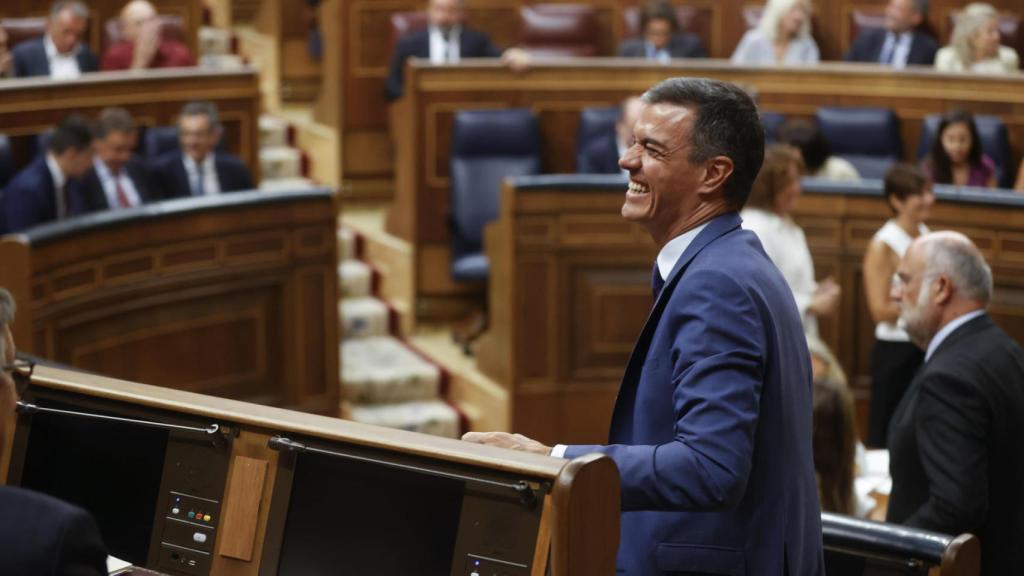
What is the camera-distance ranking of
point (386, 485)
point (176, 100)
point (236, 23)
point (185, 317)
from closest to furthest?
point (386, 485) → point (185, 317) → point (176, 100) → point (236, 23)

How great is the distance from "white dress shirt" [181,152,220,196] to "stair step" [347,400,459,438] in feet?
3.29

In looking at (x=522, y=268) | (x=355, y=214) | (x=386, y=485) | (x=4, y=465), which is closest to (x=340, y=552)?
(x=386, y=485)

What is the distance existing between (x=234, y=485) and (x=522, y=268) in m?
3.55

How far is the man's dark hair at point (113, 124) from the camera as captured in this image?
5.10m

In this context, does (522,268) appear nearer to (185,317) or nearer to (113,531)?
(185,317)

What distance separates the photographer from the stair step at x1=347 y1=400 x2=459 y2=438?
5.67 meters

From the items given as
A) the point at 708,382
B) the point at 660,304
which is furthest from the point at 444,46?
the point at 708,382

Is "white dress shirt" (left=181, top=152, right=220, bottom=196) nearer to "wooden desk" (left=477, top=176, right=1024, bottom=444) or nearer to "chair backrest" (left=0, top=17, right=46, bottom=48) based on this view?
"wooden desk" (left=477, top=176, right=1024, bottom=444)

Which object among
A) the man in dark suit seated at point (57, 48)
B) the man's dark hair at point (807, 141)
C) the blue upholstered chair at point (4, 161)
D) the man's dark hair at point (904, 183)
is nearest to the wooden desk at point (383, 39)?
the man in dark suit seated at point (57, 48)

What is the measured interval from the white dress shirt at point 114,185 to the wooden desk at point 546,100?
1.43m

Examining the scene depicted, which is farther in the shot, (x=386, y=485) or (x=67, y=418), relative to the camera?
(x=67, y=418)

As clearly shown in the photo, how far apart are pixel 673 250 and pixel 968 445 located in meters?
1.03

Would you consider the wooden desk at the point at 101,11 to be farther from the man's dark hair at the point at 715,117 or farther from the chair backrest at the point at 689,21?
the man's dark hair at the point at 715,117

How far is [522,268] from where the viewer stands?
5.39m
